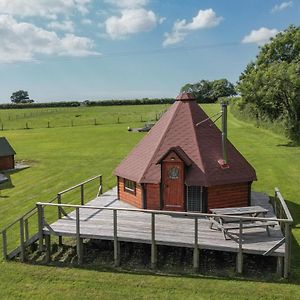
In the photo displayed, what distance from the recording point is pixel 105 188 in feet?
70.1

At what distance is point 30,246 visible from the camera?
523 inches

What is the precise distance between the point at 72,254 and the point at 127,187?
3.72 metres

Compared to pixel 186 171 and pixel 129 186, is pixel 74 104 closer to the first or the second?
pixel 129 186

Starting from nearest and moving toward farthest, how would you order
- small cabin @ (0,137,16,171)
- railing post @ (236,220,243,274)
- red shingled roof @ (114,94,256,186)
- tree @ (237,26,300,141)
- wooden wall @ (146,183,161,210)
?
railing post @ (236,220,243,274) → red shingled roof @ (114,94,256,186) → wooden wall @ (146,183,161,210) → small cabin @ (0,137,16,171) → tree @ (237,26,300,141)

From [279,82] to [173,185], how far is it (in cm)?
2350

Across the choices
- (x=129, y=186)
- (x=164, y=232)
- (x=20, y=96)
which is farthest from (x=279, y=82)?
(x=20, y=96)

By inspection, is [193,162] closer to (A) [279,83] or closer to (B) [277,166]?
(B) [277,166]

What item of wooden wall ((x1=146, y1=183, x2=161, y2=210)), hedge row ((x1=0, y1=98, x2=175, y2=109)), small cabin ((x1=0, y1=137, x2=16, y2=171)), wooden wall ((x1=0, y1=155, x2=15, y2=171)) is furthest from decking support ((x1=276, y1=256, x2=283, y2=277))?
hedge row ((x1=0, y1=98, x2=175, y2=109))

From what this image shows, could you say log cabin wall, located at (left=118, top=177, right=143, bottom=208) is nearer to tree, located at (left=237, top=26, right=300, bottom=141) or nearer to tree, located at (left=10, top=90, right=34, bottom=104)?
tree, located at (left=237, top=26, right=300, bottom=141)

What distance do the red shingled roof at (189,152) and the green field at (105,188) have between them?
3242 millimetres

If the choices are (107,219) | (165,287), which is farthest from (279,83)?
(165,287)

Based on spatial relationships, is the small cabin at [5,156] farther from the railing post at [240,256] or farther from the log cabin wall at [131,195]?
the railing post at [240,256]

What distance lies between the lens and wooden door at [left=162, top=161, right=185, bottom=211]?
1382cm

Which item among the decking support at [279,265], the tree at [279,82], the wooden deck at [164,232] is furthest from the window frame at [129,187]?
the tree at [279,82]
